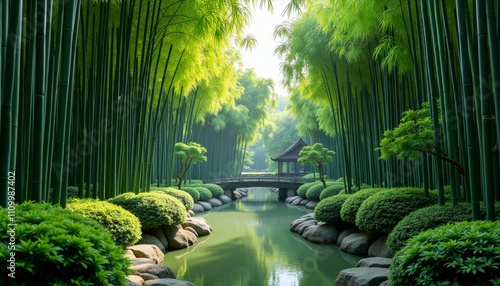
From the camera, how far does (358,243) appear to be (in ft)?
18.7

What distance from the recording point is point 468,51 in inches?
129

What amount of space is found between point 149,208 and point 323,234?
304 centimetres

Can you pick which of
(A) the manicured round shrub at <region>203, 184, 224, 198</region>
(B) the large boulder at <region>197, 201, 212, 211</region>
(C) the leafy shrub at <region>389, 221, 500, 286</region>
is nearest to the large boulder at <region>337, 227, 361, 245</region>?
(C) the leafy shrub at <region>389, 221, 500, 286</region>

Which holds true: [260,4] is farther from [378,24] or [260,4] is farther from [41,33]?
[41,33]

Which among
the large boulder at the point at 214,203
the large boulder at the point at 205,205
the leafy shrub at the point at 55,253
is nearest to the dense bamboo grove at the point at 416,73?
the leafy shrub at the point at 55,253

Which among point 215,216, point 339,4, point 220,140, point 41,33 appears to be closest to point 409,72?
point 339,4

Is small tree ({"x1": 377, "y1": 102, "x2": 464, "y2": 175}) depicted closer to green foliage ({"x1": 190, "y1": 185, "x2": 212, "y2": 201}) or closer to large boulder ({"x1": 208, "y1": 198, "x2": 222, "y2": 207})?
green foliage ({"x1": 190, "y1": 185, "x2": 212, "y2": 201})

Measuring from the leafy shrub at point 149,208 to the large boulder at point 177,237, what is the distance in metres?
0.25

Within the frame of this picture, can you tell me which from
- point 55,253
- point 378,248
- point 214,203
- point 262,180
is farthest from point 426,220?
point 262,180

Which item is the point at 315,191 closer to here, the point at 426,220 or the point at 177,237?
the point at 177,237

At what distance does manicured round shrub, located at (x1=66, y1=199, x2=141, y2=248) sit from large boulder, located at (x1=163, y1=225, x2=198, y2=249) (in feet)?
5.51

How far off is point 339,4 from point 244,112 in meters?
12.9

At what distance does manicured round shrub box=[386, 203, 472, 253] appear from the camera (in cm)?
376

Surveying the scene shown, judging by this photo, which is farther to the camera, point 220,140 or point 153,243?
point 220,140
